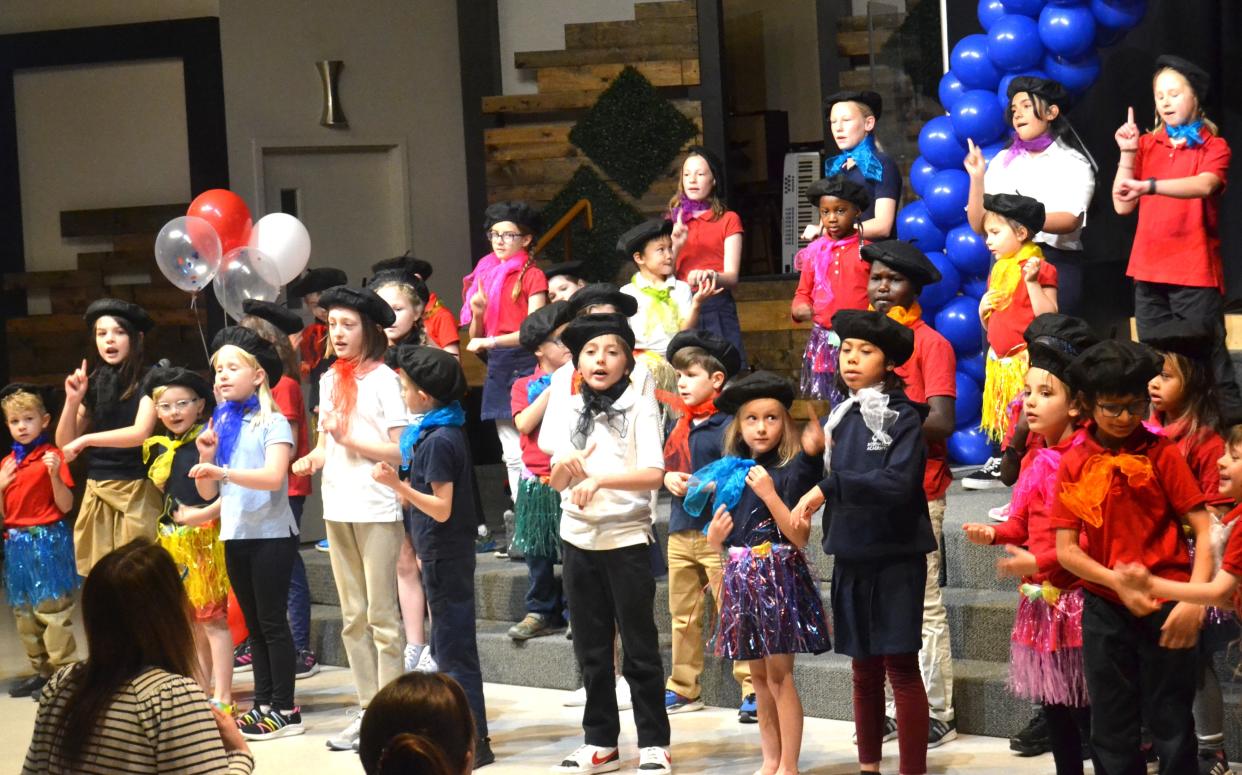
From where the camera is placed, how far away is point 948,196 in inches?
254

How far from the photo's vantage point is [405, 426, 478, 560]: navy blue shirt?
4.94 metres

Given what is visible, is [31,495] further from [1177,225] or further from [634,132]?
[634,132]

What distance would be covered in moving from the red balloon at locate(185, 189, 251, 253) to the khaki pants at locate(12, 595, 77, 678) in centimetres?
163

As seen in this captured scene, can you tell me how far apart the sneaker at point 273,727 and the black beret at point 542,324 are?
1570 millimetres

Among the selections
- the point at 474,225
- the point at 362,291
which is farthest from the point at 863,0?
the point at 362,291

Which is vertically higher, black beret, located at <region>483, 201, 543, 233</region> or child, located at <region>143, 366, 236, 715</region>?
black beret, located at <region>483, 201, 543, 233</region>

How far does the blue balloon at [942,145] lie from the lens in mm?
6500

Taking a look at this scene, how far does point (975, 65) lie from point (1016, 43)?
0.82ft

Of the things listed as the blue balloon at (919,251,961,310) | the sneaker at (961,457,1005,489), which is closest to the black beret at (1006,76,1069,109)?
the blue balloon at (919,251,961,310)

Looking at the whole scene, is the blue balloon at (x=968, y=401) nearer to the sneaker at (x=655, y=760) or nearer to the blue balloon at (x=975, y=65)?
the blue balloon at (x=975, y=65)

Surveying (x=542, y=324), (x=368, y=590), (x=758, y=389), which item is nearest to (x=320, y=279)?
(x=542, y=324)

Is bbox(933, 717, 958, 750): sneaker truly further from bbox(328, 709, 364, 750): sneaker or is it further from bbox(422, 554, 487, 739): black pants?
bbox(328, 709, 364, 750): sneaker

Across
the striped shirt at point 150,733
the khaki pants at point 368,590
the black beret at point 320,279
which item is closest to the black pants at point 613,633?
the khaki pants at point 368,590

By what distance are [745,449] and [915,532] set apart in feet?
1.99
